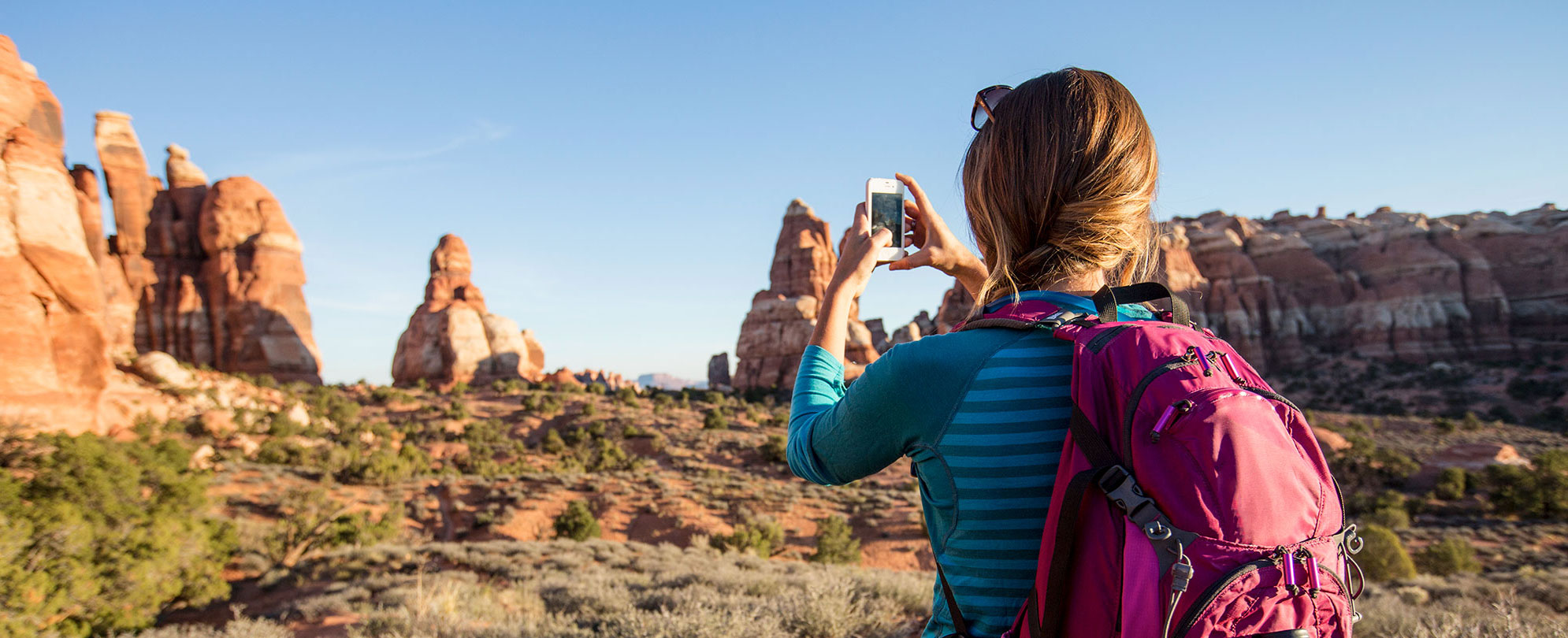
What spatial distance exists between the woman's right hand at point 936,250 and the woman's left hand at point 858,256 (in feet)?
0.25

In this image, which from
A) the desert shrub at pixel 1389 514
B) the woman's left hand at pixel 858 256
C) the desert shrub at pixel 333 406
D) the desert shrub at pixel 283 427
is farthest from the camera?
the desert shrub at pixel 333 406

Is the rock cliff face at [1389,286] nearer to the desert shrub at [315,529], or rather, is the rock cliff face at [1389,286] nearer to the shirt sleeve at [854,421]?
the desert shrub at [315,529]

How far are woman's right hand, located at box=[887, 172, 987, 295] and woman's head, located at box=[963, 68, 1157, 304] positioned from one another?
207 millimetres

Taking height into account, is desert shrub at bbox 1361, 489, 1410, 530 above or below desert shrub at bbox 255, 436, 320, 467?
below

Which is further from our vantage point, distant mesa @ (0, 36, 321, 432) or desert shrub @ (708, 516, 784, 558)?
distant mesa @ (0, 36, 321, 432)

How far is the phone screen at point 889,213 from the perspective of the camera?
4.89 ft

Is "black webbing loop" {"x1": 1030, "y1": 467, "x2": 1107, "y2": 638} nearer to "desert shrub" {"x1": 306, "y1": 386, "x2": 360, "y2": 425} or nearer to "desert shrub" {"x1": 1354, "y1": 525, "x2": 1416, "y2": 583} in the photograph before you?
"desert shrub" {"x1": 1354, "y1": 525, "x2": 1416, "y2": 583}

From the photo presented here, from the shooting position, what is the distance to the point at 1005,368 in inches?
40.3

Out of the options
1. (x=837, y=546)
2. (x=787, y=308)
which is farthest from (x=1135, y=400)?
(x=787, y=308)

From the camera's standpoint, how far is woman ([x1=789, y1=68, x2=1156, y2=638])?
1028 mm

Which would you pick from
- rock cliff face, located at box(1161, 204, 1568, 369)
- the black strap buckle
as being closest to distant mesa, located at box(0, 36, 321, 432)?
the black strap buckle

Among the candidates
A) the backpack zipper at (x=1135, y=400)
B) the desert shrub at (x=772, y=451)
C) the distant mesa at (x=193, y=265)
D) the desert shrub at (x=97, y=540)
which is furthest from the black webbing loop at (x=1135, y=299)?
the distant mesa at (x=193, y=265)

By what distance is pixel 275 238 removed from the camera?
36844 mm

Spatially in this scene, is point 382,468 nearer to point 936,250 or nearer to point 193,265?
point 936,250
